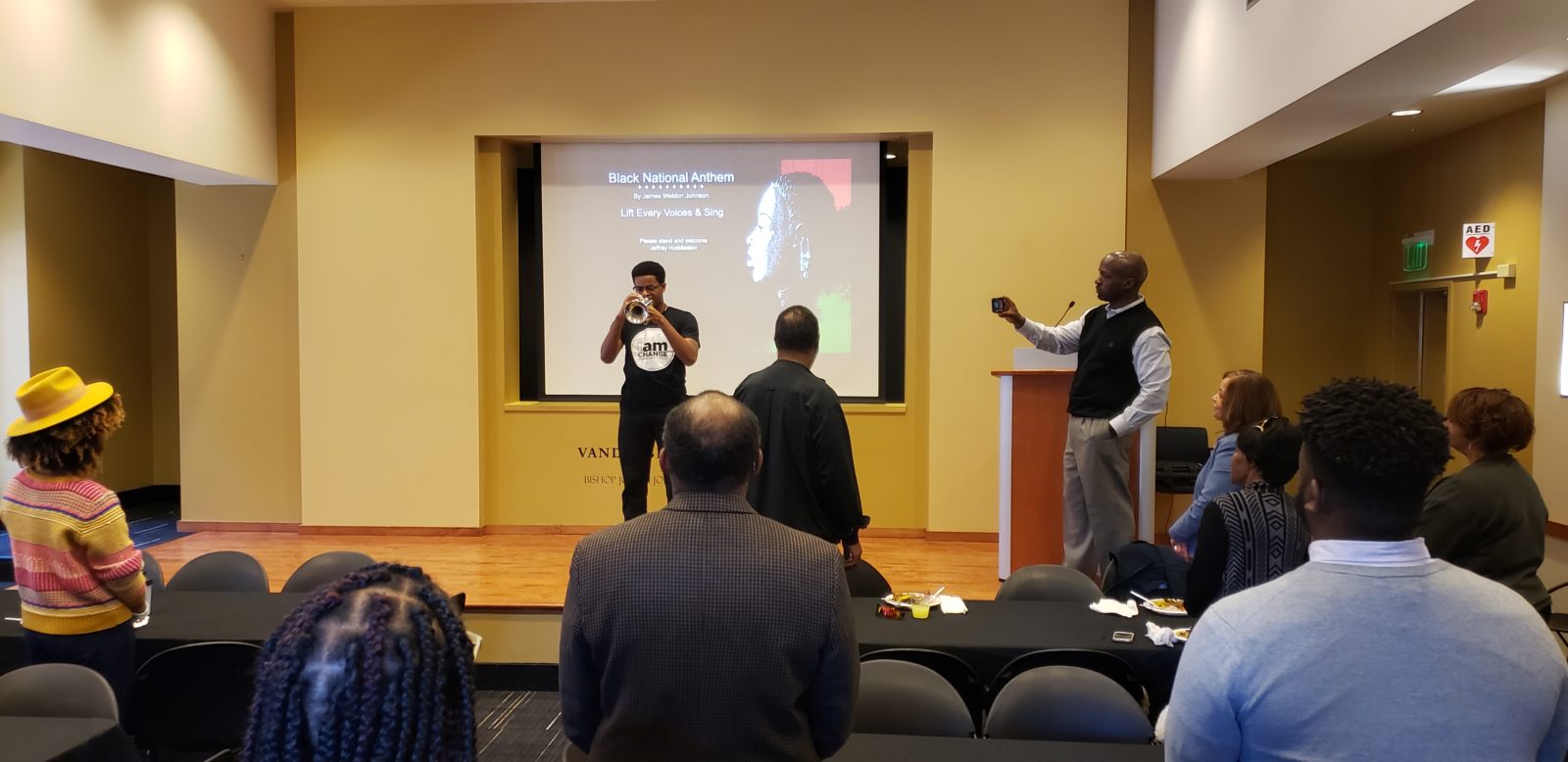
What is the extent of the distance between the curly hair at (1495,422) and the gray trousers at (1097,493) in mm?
1669

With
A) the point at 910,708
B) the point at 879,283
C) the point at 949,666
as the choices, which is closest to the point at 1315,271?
the point at 879,283

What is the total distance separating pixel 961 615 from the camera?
9.61 feet

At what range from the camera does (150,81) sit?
17.5 ft

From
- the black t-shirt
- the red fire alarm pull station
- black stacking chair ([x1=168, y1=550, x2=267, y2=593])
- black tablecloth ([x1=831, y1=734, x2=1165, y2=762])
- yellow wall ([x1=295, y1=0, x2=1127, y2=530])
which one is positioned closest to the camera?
black tablecloth ([x1=831, y1=734, x2=1165, y2=762])

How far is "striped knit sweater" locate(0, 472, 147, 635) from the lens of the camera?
2.41 metres

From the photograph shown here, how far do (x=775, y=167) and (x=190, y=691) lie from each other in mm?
4798

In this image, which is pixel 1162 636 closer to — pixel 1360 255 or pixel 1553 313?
pixel 1553 313

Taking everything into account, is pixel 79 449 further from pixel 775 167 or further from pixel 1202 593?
pixel 775 167

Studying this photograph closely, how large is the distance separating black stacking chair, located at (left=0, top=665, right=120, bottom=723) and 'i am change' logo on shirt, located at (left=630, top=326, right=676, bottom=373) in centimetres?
271

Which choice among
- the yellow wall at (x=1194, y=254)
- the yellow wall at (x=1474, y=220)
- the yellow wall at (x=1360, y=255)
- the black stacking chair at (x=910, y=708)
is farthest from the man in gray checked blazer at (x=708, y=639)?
the yellow wall at (x=1360, y=255)

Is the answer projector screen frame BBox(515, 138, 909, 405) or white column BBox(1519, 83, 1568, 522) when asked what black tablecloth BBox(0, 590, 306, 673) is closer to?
projector screen frame BBox(515, 138, 909, 405)

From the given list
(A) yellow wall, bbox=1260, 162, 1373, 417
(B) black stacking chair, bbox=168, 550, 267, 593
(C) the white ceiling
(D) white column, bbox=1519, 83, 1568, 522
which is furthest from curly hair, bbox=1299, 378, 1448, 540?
(A) yellow wall, bbox=1260, 162, 1373, 417

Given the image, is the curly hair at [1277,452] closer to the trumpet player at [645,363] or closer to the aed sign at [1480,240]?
the trumpet player at [645,363]

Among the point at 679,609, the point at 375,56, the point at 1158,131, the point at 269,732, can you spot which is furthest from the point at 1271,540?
the point at 375,56
